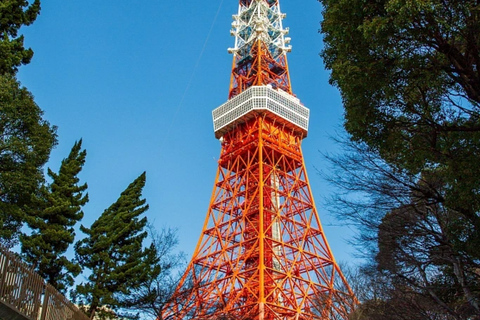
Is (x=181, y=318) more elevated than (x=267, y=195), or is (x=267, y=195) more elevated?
(x=267, y=195)

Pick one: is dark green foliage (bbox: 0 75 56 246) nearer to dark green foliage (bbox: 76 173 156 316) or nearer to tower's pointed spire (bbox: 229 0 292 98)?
dark green foliage (bbox: 76 173 156 316)

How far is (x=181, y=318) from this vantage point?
18.2 m


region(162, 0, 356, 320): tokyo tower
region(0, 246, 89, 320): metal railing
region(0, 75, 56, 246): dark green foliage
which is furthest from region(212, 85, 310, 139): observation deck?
region(0, 246, 89, 320): metal railing

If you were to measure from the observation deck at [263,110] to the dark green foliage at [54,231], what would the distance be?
18811 mm

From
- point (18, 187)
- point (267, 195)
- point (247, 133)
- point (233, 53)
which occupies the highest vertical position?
point (233, 53)

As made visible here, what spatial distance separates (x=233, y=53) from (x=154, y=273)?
92.9ft

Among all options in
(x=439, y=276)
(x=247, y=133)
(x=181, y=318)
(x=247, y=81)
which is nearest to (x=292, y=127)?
(x=247, y=133)

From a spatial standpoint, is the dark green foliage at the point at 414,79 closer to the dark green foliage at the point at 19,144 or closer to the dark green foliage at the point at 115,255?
the dark green foliage at the point at 19,144

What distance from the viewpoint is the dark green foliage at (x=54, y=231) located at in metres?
15.3

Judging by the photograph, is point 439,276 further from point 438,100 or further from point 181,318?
point 181,318

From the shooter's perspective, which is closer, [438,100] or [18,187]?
[438,100]

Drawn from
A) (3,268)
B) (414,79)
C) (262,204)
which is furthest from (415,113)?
(262,204)

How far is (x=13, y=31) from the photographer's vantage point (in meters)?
10.8

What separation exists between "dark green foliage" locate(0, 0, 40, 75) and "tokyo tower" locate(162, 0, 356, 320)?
39.3 ft
